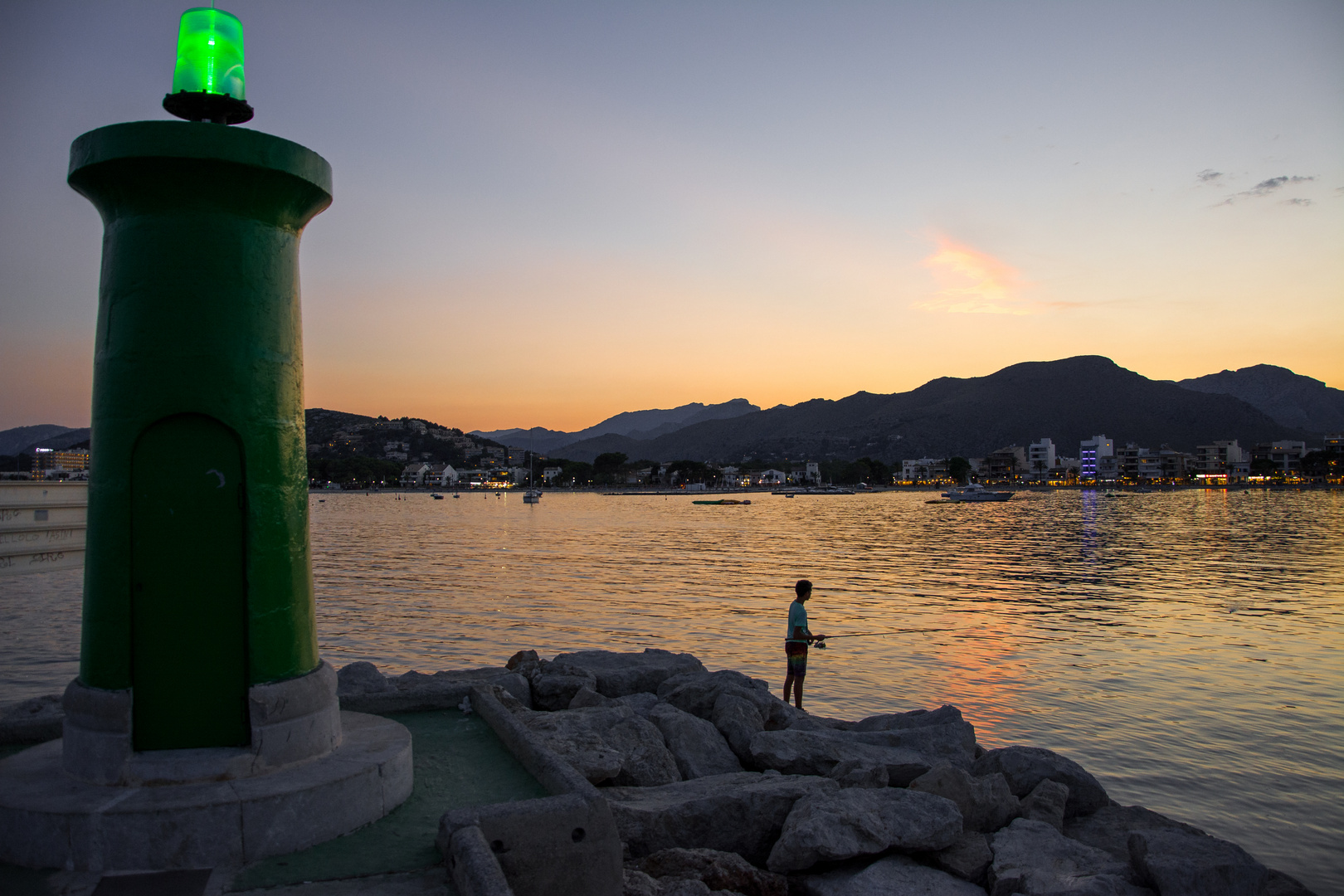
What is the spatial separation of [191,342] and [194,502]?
2.87 feet

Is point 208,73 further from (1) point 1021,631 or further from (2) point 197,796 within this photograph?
(1) point 1021,631

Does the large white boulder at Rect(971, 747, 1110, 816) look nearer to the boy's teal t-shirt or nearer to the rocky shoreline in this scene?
the rocky shoreline

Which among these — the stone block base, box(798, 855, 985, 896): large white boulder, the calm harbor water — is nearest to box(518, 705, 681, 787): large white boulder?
box(798, 855, 985, 896): large white boulder

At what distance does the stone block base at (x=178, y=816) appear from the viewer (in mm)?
4047

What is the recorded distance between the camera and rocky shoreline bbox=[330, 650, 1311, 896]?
19.0 feet

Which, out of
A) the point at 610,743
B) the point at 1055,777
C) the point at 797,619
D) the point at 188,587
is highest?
the point at 188,587

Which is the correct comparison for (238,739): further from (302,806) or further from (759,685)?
(759,685)

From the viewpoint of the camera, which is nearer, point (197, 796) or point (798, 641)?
point (197, 796)

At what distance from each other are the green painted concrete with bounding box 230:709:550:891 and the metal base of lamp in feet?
13.0

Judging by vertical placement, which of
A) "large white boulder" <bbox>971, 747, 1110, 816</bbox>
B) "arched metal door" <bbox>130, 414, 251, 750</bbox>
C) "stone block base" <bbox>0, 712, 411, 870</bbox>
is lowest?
"large white boulder" <bbox>971, 747, 1110, 816</bbox>

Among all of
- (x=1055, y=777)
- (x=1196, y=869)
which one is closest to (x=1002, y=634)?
(x=1055, y=777)

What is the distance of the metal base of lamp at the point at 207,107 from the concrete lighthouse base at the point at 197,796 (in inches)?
128

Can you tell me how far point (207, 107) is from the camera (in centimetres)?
491

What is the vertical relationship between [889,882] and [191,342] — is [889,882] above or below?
below
